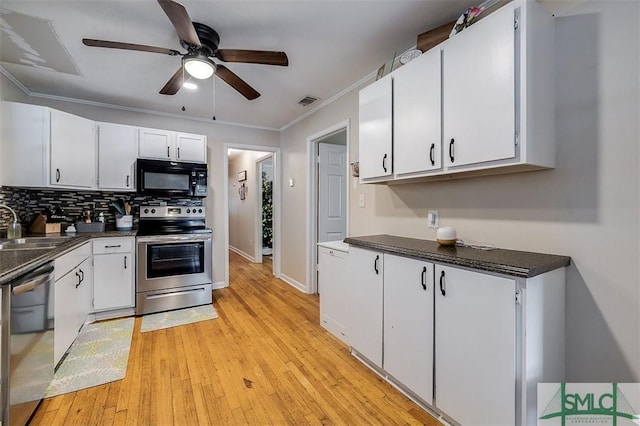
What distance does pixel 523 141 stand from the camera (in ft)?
4.36

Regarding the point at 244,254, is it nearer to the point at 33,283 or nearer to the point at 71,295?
the point at 71,295

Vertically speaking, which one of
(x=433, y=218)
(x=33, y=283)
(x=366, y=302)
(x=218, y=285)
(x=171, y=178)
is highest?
(x=171, y=178)

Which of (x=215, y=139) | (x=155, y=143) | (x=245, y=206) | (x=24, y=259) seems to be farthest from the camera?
(x=245, y=206)

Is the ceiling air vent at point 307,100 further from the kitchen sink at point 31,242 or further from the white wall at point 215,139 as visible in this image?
the kitchen sink at point 31,242

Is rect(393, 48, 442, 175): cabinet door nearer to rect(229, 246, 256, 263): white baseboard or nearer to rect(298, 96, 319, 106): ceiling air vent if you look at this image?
rect(298, 96, 319, 106): ceiling air vent

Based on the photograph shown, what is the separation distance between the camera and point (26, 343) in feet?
4.93

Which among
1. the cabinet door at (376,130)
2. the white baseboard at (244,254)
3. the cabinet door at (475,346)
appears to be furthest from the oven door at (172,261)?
the cabinet door at (475,346)

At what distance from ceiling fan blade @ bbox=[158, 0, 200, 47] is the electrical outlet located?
1968mm

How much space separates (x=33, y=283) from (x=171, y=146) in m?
2.36

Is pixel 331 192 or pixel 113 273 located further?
pixel 331 192

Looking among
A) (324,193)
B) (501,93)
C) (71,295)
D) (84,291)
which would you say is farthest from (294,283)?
(501,93)

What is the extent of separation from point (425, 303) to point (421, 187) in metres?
0.97

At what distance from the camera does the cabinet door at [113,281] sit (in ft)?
9.53

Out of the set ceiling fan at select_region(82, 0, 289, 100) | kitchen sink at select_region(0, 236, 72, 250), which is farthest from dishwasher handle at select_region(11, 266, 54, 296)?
ceiling fan at select_region(82, 0, 289, 100)
